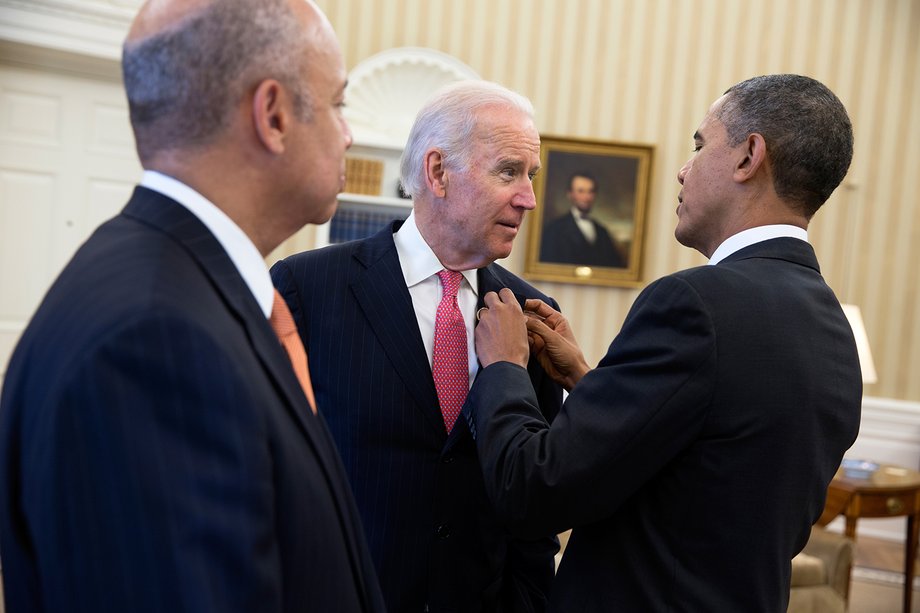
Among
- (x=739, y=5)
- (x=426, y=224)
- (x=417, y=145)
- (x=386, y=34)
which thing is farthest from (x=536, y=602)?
(x=739, y=5)

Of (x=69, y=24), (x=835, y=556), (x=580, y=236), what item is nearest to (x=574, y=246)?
(x=580, y=236)

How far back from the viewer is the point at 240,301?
863mm

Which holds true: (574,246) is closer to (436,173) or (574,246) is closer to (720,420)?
(436,173)

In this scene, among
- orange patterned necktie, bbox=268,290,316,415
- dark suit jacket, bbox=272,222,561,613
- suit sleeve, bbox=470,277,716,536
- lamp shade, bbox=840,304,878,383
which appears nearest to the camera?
orange patterned necktie, bbox=268,290,316,415

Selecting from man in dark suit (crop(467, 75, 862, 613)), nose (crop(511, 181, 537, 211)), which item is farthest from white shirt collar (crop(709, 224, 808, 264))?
nose (crop(511, 181, 537, 211))

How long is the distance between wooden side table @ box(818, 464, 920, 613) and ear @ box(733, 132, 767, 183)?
10.8 ft

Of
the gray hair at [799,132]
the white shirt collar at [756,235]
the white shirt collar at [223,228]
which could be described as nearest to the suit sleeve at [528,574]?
the white shirt collar at [756,235]

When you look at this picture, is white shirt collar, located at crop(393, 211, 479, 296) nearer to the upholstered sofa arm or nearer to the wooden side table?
the upholstered sofa arm

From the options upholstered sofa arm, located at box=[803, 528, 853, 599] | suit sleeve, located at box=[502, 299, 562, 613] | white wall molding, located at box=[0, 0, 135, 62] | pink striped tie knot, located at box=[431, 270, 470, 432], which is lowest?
upholstered sofa arm, located at box=[803, 528, 853, 599]

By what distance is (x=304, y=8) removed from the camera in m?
0.94

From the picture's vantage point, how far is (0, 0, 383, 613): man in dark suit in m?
0.73

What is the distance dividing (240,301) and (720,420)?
0.77m

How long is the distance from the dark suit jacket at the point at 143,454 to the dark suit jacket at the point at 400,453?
80 cm

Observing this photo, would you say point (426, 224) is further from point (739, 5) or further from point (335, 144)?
point (739, 5)
